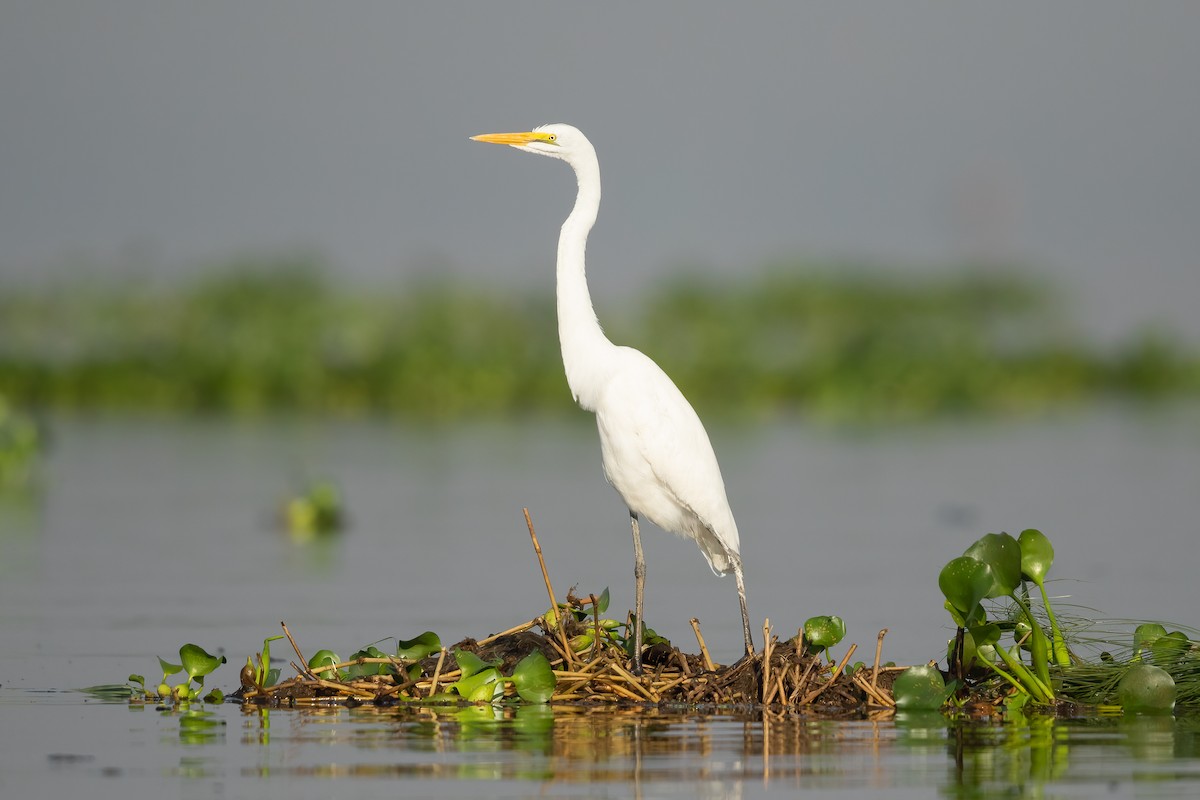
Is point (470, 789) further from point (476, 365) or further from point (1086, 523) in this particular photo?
point (476, 365)

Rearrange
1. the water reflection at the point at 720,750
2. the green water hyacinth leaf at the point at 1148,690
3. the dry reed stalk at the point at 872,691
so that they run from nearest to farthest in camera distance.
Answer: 1. the water reflection at the point at 720,750
2. the green water hyacinth leaf at the point at 1148,690
3. the dry reed stalk at the point at 872,691

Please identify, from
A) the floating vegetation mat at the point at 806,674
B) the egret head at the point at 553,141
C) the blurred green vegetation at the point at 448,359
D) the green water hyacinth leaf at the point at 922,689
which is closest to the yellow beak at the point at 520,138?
the egret head at the point at 553,141

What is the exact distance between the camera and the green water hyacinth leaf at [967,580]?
272 inches

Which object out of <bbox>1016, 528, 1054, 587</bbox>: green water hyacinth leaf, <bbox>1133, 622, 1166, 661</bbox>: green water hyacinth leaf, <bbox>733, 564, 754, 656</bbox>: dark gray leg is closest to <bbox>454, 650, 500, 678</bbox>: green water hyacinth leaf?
<bbox>733, 564, 754, 656</bbox>: dark gray leg

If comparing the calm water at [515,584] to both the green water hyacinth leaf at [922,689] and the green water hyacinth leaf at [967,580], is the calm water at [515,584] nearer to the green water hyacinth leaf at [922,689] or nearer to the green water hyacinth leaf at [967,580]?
the green water hyacinth leaf at [922,689]

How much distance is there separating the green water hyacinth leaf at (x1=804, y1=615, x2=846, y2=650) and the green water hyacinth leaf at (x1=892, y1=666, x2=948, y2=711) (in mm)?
486

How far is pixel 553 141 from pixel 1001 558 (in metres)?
2.79

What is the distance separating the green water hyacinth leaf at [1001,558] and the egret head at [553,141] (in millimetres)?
2563

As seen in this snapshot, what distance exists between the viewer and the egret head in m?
8.12

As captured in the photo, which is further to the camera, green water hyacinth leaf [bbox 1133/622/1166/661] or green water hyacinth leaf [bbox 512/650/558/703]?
green water hyacinth leaf [bbox 1133/622/1166/661]

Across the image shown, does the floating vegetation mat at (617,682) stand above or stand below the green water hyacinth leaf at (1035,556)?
below

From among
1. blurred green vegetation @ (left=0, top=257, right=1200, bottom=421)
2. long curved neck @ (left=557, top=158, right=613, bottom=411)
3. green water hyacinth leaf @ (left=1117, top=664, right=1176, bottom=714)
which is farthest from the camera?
blurred green vegetation @ (left=0, top=257, right=1200, bottom=421)

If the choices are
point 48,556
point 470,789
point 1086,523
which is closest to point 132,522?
point 48,556

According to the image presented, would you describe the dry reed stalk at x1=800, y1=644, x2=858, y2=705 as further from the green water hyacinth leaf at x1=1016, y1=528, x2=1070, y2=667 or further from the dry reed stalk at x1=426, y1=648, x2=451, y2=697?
the dry reed stalk at x1=426, y1=648, x2=451, y2=697
